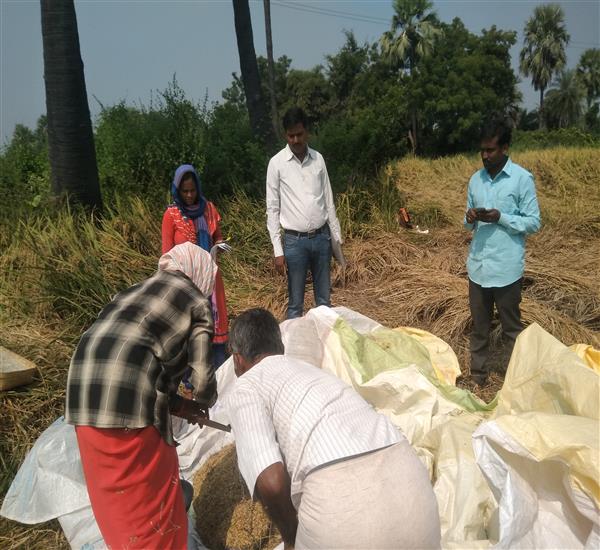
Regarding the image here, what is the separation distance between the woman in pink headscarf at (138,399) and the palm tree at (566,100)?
39.7 metres

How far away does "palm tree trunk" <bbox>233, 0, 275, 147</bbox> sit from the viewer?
7.31 m

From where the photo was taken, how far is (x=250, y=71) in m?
7.73

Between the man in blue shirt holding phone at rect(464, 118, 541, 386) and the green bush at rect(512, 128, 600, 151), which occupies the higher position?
the green bush at rect(512, 128, 600, 151)

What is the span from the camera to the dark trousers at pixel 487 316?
3113 millimetres

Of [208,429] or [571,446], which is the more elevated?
[571,446]

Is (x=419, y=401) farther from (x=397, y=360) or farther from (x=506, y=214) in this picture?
(x=506, y=214)

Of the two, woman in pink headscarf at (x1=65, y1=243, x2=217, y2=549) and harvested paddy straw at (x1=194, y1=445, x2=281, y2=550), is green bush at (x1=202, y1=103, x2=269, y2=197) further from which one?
woman in pink headscarf at (x1=65, y1=243, x2=217, y2=549)

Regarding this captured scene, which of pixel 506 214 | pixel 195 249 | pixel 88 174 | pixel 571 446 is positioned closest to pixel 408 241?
pixel 506 214

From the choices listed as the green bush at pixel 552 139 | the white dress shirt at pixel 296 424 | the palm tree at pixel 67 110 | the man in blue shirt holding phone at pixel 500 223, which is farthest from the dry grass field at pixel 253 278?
the green bush at pixel 552 139

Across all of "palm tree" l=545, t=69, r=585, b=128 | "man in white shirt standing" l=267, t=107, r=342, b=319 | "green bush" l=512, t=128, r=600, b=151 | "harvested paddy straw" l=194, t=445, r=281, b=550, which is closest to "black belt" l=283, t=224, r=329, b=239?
"man in white shirt standing" l=267, t=107, r=342, b=319

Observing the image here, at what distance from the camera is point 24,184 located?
6516 millimetres

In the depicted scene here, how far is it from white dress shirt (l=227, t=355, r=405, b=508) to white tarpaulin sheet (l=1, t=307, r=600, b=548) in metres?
0.48

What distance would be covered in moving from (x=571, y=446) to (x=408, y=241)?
456 cm

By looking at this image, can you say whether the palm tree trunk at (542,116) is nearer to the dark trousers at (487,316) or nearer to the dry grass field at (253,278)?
the dry grass field at (253,278)
